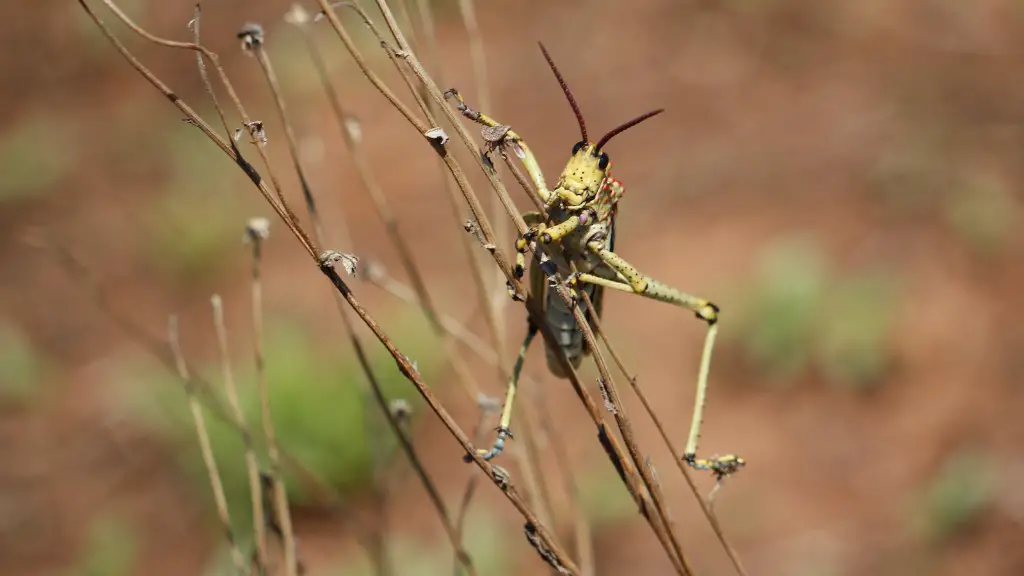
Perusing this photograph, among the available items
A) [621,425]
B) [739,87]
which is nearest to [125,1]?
[739,87]

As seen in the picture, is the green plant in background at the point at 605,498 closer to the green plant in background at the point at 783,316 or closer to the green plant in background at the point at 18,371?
the green plant in background at the point at 783,316

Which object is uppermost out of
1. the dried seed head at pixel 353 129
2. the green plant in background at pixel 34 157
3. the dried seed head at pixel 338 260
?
the green plant in background at pixel 34 157

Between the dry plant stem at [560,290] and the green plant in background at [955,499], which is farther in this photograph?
the green plant in background at [955,499]

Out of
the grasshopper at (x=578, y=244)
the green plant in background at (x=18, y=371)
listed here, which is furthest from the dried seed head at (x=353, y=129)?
the green plant in background at (x=18, y=371)

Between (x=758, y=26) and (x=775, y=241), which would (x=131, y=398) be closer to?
(x=775, y=241)

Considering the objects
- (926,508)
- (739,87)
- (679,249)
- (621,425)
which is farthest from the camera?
(739,87)
